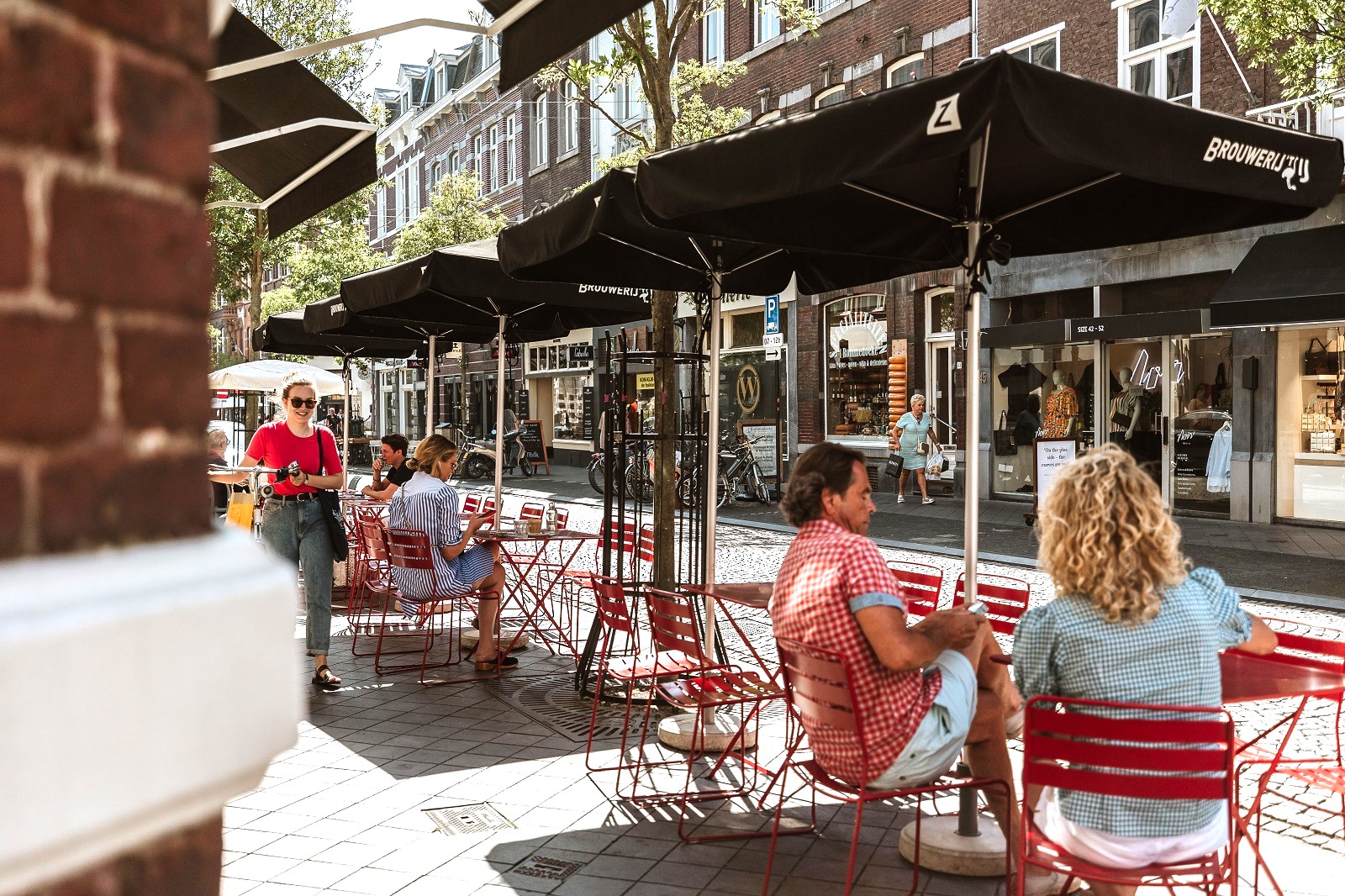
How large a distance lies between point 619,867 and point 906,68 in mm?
19045

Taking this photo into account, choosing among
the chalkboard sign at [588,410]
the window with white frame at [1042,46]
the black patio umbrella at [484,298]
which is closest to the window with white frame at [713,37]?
the window with white frame at [1042,46]

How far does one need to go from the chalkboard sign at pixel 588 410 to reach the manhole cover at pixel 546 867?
85.5 feet

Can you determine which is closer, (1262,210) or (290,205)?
(1262,210)

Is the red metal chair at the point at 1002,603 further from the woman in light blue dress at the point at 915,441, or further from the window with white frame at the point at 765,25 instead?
the window with white frame at the point at 765,25

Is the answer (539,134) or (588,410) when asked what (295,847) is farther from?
(539,134)

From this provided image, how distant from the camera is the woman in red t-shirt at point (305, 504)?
685 cm

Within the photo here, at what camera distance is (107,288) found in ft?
2.82

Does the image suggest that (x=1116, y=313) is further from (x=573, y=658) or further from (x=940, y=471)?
(x=573, y=658)

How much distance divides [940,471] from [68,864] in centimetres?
1939

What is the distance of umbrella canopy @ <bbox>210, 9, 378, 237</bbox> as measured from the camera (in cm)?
524

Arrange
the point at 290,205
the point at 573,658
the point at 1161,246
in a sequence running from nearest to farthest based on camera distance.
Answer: the point at 290,205
the point at 573,658
the point at 1161,246

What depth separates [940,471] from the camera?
64.0 ft

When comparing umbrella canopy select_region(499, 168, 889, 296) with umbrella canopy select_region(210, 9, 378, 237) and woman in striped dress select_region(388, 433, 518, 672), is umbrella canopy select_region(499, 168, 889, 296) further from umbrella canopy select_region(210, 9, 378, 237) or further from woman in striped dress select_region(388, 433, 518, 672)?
woman in striped dress select_region(388, 433, 518, 672)

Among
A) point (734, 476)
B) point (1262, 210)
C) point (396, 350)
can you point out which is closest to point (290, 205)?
point (1262, 210)
